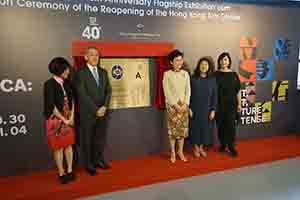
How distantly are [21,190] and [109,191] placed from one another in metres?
0.84

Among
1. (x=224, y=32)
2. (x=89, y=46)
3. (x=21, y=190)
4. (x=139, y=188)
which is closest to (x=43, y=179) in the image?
(x=21, y=190)

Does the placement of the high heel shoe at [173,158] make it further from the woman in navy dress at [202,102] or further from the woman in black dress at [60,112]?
the woman in black dress at [60,112]

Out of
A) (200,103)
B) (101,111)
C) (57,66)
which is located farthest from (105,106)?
(200,103)

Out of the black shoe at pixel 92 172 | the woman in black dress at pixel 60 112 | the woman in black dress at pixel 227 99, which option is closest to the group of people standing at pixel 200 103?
the woman in black dress at pixel 227 99

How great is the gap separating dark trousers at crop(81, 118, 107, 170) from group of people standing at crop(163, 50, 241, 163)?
802 millimetres

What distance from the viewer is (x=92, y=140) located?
3098 mm

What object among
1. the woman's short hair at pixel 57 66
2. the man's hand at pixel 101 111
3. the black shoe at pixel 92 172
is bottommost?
the black shoe at pixel 92 172

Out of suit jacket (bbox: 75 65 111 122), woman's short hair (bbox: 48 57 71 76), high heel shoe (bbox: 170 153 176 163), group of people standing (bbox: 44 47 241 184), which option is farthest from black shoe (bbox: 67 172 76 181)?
high heel shoe (bbox: 170 153 176 163)

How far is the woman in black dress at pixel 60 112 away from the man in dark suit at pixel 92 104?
0.59ft

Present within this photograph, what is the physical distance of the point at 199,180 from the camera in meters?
3.06

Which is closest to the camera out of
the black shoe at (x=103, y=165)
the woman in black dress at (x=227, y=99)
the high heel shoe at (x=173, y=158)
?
the black shoe at (x=103, y=165)

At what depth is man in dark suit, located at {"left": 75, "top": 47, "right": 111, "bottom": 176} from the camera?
2.96 meters

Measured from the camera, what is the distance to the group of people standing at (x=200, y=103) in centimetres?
325

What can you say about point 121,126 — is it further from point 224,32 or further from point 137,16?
point 224,32
